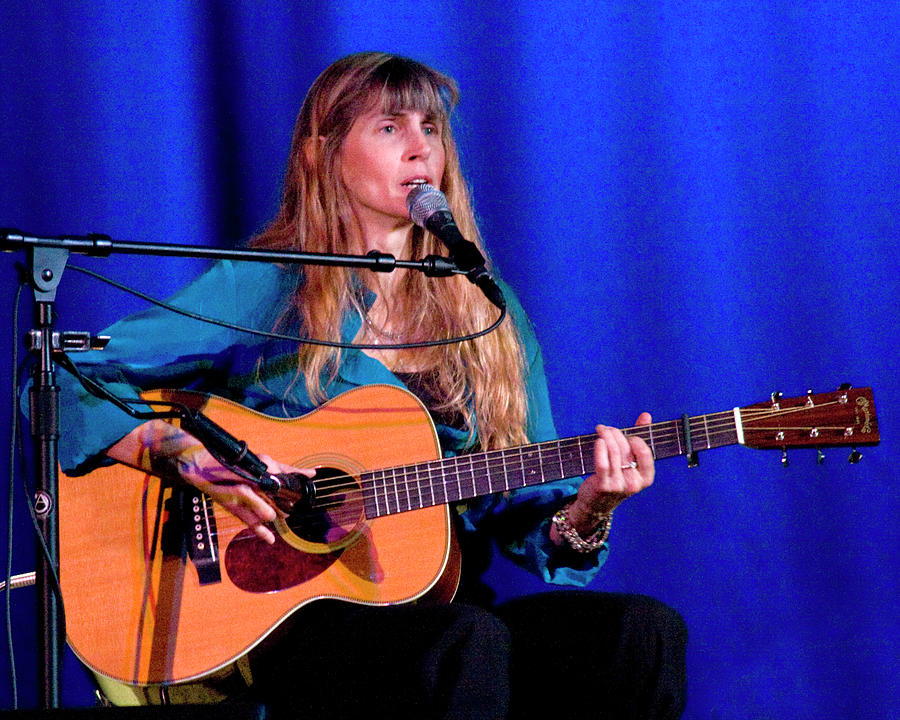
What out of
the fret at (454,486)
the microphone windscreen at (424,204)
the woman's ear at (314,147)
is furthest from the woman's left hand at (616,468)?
the woman's ear at (314,147)

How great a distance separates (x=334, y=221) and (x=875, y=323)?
130 centimetres

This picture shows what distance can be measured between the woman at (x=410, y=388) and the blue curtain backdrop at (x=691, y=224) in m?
0.30

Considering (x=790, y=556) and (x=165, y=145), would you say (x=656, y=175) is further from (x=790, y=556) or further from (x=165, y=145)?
→ (x=165, y=145)

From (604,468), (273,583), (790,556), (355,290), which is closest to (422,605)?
(273,583)

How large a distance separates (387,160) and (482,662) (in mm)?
1023

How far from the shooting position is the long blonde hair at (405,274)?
2.06m

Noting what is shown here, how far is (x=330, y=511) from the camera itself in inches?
70.7

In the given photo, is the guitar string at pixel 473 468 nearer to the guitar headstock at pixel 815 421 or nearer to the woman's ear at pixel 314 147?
the guitar headstock at pixel 815 421

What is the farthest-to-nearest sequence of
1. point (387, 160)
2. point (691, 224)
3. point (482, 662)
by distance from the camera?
1. point (691, 224)
2. point (387, 160)
3. point (482, 662)

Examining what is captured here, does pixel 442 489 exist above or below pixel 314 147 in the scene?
below

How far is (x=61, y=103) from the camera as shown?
7.52ft

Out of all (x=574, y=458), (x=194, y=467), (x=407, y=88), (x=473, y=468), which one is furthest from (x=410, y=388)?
(x=407, y=88)

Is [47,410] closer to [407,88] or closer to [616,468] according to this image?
[616,468]

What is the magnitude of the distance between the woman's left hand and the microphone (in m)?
0.40
